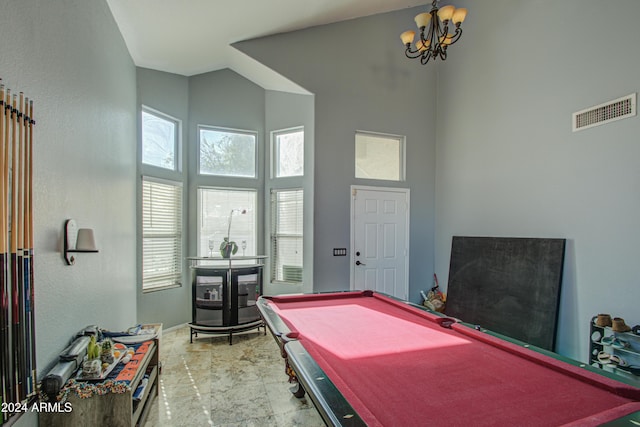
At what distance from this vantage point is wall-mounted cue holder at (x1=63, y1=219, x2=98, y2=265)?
1917mm

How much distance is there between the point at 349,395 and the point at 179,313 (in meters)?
4.13

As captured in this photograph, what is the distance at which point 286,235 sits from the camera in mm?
5039

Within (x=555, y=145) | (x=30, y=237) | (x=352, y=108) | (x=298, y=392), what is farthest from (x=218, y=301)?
(x=555, y=145)

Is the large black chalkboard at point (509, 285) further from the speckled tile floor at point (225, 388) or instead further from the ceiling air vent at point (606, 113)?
the speckled tile floor at point (225, 388)

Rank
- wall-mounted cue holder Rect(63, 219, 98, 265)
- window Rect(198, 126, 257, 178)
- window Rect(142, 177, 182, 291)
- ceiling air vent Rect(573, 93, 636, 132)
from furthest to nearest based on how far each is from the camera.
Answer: window Rect(198, 126, 257, 178) → window Rect(142, 177, 182, 291) → ceiling air vent Rect(573, 93, 636, 132) → wall-mounted cue holder Rect(63, 219, 98, 265)

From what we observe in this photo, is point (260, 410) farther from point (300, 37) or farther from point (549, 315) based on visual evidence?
point (300, 37)

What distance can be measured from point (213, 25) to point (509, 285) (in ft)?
14.9

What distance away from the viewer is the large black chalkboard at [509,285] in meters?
3.34

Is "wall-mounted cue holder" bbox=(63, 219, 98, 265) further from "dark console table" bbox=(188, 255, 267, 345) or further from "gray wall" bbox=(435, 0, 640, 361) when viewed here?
"gray wall" bbox=(435, 0, 640, 361)

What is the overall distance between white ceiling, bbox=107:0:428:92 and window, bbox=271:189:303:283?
5.59ft

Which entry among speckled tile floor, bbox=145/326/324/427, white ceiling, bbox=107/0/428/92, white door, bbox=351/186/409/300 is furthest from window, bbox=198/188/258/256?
white ceiling, bbox=107/0/428/92

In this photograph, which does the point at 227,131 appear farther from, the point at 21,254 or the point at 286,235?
the point at 21,254

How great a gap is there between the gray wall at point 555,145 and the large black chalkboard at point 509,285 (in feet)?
0.40

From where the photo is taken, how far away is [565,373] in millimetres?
1410
